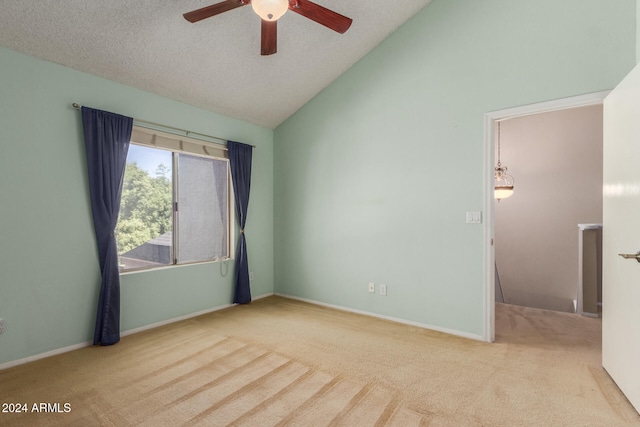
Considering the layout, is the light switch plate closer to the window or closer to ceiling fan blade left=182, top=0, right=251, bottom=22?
ceiling fan blade left=182, top=0, right=251, bottom=22

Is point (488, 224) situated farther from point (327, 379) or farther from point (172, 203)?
point (172, 203)

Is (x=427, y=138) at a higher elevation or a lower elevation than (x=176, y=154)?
higher

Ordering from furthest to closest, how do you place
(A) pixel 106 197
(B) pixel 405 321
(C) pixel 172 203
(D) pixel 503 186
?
(D) pixel 503 186 < (C) pixel 172 203 < (B) pixel 405 321 < (A) pixel 106 197

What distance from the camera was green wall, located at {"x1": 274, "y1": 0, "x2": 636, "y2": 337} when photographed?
8.33 ft

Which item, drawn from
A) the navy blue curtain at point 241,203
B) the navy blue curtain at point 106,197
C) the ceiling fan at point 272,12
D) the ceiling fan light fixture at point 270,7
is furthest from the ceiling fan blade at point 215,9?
the navy blue curtain at point 241,203

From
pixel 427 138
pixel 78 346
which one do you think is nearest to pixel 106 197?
pixel 78 346

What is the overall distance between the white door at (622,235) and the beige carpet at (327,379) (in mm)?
217

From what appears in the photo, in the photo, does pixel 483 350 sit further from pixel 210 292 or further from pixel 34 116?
pixel 34 116

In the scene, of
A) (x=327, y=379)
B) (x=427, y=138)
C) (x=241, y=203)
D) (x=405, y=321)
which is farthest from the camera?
(x=241, y=203)

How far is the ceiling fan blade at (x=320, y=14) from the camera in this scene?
1979mm

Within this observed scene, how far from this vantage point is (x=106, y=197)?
111 inches

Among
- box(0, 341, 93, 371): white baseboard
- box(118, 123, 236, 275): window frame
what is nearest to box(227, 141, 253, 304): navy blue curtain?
box(118, 123, 236, 275): window frame

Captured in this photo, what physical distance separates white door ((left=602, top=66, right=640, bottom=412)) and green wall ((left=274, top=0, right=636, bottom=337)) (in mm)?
574

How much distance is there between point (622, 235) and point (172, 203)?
3845mm
